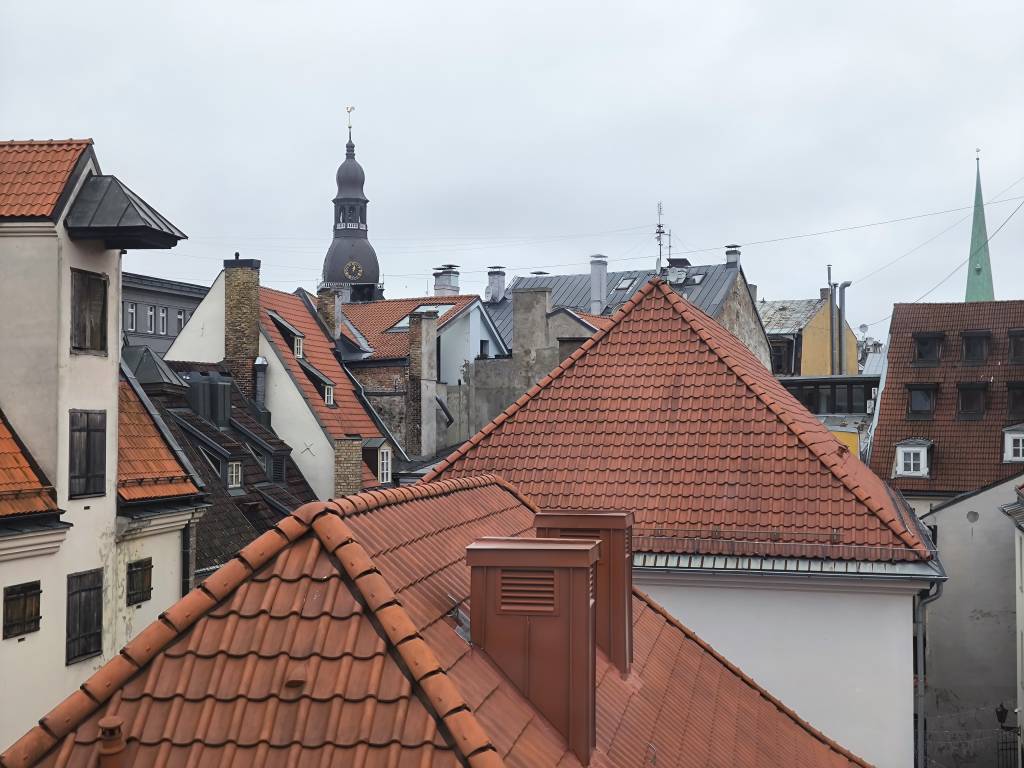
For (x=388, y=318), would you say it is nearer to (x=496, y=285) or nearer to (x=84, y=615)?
(x=496, y=285)

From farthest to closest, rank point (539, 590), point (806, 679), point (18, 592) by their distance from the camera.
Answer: point (18, 592), point (806, 679), point (539, 590)

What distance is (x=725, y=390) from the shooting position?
17.3m

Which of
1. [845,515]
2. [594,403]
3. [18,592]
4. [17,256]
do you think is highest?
[17,256]

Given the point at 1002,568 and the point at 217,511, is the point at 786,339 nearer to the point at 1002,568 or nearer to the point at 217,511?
the point at 1002,568

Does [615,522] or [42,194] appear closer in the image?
[615,522]

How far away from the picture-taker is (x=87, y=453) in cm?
1942

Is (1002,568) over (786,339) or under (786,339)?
under

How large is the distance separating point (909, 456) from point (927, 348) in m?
Answer: 4.64

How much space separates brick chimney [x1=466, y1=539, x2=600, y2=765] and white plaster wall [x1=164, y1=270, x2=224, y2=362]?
3209cm

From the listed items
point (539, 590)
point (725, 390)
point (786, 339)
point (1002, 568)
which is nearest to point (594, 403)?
point (725, 390)

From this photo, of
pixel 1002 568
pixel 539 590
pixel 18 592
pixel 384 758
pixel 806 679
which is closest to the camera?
pixel 384 758

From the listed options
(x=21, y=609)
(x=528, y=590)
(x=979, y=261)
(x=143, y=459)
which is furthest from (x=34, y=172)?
(x=979, y=261)

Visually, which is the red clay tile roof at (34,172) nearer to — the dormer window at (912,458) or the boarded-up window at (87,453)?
the boarded-up window at (87,453)

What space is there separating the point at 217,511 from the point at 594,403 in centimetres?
1318
